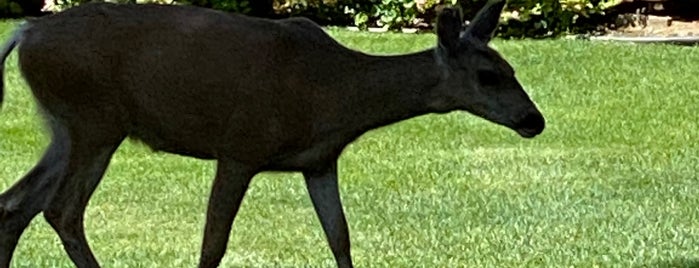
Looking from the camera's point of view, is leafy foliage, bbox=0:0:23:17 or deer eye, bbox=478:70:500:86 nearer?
deer eye, bbox=478:70:500:86

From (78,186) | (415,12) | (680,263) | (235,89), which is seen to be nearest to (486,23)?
(235,89)

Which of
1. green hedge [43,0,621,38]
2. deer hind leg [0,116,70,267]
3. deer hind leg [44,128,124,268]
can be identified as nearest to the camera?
deer hind leg [44,128,124,268]

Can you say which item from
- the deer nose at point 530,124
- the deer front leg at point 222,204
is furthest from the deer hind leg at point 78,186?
the deer nose at point 530,124

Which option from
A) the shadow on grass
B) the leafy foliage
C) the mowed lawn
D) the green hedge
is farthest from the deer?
the leafy foliage

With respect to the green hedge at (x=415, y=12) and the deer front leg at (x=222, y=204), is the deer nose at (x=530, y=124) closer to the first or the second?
the deer front leg at (x=222, y=204)

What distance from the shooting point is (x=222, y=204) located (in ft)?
16.8

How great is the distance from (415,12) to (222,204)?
1156 cm

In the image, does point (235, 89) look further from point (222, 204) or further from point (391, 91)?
point (391, 91)

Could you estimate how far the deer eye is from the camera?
5.00 meters

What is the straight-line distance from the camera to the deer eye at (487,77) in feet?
16.4

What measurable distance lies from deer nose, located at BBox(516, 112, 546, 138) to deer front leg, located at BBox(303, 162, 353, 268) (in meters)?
0.62

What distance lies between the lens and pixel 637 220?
834cm

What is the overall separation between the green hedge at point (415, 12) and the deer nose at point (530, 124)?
10.8 metres

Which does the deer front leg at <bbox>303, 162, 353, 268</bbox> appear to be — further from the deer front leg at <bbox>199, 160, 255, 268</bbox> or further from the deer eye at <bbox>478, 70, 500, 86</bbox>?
the deer eye at <bbox>478, 70, 500, 86</bbox>
